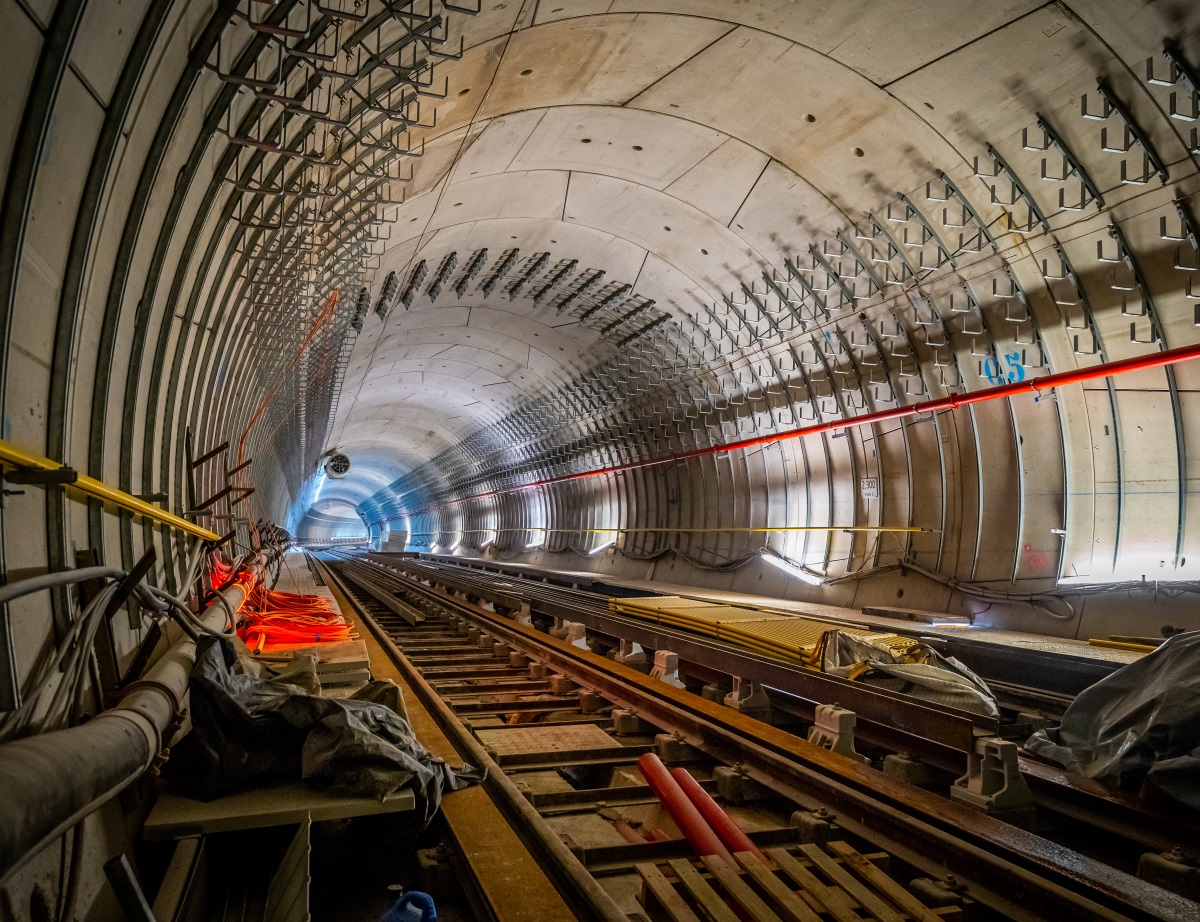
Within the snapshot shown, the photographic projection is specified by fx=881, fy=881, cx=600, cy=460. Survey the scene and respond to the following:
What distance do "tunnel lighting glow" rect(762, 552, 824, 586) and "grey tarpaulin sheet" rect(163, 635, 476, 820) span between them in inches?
460

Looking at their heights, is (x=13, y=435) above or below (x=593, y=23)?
below

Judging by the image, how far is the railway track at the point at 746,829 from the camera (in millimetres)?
3574

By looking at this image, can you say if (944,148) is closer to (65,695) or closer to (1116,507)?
(1116,507)

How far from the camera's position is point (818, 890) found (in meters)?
3.67

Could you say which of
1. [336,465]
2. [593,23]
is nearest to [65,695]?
[593,23]

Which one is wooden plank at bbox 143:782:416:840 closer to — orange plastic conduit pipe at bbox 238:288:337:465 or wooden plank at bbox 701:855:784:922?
wooden plank at bbox 701:855:784:922

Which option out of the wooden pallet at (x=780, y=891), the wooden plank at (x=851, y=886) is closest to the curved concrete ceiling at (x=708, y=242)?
the wooden pallet at (x=780, y=891)

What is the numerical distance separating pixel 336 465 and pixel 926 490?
101 ft

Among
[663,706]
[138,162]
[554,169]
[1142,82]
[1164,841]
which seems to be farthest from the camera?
[554,169]

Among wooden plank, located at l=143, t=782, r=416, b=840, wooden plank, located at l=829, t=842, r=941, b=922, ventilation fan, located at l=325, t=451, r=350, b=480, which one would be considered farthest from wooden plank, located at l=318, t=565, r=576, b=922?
ventilation fan, located at l=325, t=451, r=350, b=480

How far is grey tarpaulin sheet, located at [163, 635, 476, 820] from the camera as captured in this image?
12.6ft

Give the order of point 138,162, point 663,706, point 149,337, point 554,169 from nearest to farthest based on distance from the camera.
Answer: point 138,162, point 149,337, point 663,706, point 554,169

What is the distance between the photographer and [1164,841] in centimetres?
457

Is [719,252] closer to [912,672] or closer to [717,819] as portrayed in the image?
[912,672]
